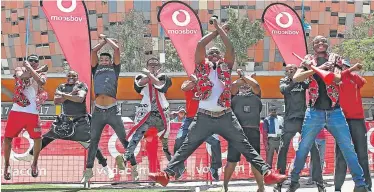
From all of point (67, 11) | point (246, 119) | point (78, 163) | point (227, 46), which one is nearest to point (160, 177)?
point (227, 46)

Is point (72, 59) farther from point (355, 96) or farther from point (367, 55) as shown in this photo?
point (367, 55)

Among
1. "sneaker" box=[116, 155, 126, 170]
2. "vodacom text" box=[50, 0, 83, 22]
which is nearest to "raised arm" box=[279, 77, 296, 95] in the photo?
"sneaker" box=[116, 155, 126, 170]

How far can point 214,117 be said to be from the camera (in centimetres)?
605

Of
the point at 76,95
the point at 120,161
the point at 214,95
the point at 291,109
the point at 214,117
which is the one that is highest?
the point at 214,95

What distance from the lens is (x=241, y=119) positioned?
809cm

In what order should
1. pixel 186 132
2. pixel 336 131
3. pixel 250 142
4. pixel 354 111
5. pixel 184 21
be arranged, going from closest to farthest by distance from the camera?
pixel 336 131, pixel 354 111, pixel 250 142, pixel 186 132, pixel 184 21

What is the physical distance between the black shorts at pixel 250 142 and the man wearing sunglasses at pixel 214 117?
1559 millimetres

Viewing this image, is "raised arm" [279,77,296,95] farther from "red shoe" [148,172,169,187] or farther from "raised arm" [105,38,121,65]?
"red shoe" [148,172,169,187]

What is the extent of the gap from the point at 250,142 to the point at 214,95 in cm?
188

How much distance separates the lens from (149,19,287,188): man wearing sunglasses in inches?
236

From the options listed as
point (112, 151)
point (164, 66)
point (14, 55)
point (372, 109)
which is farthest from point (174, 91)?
point (14, 55)

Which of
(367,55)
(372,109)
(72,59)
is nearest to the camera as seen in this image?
(72,59)

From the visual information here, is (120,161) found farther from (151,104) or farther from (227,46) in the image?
(227,46)

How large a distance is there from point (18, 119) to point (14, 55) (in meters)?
71.6
